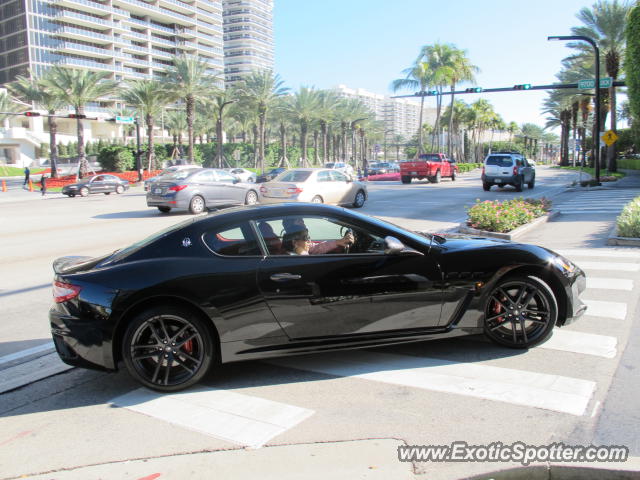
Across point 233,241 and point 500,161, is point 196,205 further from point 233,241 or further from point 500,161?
point 500,161

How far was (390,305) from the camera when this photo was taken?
14.7 ft

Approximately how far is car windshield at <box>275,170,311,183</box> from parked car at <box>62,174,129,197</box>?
67.4 ft

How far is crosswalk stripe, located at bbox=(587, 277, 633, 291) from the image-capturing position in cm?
709

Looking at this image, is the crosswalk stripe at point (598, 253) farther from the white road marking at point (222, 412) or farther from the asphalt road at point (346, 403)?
the white road marking at point (222, 412)

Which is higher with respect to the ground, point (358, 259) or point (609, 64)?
point (609, 64)

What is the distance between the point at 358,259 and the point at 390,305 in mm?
447

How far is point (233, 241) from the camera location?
4.43 metres

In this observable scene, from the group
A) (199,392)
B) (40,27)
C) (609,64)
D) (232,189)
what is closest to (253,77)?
(609,64)

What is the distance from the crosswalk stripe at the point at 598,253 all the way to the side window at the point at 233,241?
6899mm

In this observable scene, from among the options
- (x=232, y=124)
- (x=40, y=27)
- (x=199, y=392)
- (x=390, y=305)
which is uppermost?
(x=40, y=27)

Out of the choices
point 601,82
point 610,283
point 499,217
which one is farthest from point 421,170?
point 610,283

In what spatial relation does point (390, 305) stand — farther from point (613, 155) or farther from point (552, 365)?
point (613, 155)

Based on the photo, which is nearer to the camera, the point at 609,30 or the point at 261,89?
the point at 609,30

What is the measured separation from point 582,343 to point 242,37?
559 feet
